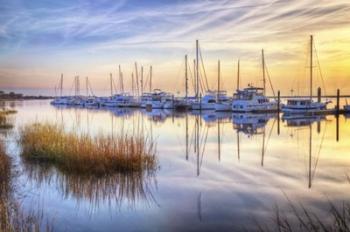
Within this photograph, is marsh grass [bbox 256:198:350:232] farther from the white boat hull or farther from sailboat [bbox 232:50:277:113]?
the white boat hull

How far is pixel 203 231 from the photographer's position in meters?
8.61

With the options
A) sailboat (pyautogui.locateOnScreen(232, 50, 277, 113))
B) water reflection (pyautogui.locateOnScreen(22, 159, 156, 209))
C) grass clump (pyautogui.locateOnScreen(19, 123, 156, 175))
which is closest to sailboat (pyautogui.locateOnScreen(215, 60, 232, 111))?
sailboat (pyautogui.locateOnScreen(232, 50, 277, 113))

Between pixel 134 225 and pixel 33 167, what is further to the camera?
pixel 33 167

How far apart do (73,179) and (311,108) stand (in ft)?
167

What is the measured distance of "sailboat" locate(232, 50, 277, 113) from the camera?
204 feet

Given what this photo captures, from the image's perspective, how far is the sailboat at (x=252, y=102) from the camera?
204 ft

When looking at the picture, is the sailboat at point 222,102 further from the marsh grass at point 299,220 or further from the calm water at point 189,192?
the marsh grass at point 299,220

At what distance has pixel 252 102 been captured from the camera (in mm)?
61812

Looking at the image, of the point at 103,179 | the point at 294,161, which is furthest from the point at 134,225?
the point at 294,161

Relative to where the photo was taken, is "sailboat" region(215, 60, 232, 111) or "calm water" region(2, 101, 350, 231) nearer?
"calm water" region(2, 101, 350, 231)

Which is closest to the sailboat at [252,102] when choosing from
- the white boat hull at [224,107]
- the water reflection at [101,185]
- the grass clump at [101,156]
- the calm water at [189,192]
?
the white boat hull at [224,107]

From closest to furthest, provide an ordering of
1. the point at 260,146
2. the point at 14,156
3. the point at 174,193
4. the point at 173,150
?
the point at 174,193 → the point at 14,156 → the point at 173,150 → the point at 260,146

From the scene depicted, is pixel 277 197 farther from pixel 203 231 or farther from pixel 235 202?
pixel 203 231

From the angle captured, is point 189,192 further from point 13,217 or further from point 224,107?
point 224,107
